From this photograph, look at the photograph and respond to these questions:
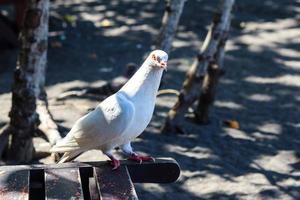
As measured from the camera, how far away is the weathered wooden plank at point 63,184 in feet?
9.01

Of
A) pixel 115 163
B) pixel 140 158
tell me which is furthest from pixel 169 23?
pixel 115 163

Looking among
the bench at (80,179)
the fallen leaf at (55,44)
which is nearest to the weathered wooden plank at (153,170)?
the bench at (80,179)

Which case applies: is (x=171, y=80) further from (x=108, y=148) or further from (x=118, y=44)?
(x=108, y=148)

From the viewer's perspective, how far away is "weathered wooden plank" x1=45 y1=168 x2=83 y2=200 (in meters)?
2.75

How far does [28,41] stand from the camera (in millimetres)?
4652

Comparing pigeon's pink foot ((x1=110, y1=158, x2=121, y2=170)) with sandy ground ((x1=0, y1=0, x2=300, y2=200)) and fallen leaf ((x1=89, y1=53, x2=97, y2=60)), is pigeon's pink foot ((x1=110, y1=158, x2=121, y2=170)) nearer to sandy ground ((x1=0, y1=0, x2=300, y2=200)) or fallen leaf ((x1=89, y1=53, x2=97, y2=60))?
sandy ground ((x1=0, y1=0, x2=300, y2=200))

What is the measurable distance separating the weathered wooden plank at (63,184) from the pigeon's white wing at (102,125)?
27cm

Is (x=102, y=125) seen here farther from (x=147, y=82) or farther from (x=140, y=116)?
(x=147, y=82)

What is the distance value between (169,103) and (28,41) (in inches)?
99.9

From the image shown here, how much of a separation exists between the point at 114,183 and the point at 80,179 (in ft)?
0.54

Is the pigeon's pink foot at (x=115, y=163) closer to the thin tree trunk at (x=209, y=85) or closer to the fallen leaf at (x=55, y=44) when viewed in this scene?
the thin tree trunk at (x=209, y=85)

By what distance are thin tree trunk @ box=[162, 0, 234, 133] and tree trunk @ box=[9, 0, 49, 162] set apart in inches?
60.0

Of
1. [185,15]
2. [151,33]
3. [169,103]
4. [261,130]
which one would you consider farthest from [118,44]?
[261,130]

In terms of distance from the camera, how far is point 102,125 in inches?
127
